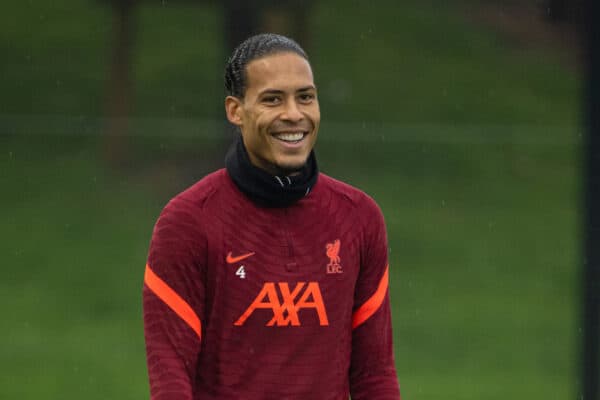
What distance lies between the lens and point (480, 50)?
730 cm

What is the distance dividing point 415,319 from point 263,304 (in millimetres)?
4029

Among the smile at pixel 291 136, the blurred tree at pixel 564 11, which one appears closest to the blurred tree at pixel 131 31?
the blurred tree at pixel 564 11

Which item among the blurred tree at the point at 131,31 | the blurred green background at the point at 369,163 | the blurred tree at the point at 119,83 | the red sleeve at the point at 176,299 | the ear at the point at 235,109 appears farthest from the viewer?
the blurred tree at the point at 119,83

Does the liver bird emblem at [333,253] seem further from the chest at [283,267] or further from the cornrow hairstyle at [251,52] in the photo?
the cornrow hairstyle at [251,52]

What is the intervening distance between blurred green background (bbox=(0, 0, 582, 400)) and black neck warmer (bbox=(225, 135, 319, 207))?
142 inches

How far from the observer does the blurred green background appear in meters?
6.50

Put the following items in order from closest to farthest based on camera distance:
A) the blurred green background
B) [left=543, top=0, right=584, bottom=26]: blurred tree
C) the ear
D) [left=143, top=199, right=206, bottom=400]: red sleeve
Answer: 1. [left=143, top=199, right=206, bottom=400]: red sleeve
2. the ear
3. the blurred green background
4. [left=543, top=0, right=584, bottom=26]: blurred tree

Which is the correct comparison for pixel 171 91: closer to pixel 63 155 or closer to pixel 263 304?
pixel 63 155

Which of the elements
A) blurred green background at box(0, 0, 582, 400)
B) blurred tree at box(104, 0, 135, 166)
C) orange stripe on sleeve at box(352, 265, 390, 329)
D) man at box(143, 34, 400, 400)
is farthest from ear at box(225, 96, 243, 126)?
blurred tree at box(104, 0, 135, 166)

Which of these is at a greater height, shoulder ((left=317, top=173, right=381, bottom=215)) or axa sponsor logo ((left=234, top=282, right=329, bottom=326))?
shoulder ((left=317, top=173, right=381, bottom=215))

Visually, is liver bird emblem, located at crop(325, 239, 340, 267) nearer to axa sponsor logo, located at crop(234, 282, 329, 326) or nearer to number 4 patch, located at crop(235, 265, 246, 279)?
axa sponsor logo, located at crop(234, 282, 329, 326)

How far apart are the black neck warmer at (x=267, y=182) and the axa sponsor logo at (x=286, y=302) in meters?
0.17

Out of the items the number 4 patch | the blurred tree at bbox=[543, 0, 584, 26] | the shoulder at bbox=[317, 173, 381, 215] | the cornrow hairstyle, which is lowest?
the number 4 patch

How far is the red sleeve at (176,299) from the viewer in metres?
2.67
